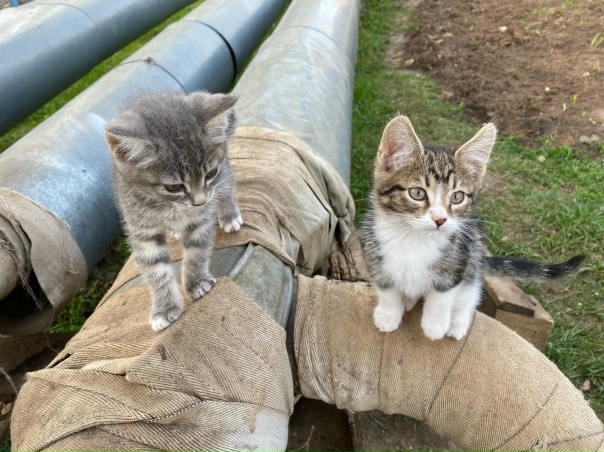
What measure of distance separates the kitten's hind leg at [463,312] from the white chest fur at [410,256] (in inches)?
6.3

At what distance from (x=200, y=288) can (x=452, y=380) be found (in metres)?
1.09

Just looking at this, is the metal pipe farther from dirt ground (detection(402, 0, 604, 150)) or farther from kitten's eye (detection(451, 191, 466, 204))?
dirt ground (detection(402, 0, 604, 150))

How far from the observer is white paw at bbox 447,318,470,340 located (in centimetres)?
193

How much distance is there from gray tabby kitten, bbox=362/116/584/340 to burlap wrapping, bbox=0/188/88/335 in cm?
156

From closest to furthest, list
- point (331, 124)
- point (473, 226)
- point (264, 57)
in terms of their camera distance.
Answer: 1. point (473, 226)
2. point (331, 124)
3. point (264, 57)

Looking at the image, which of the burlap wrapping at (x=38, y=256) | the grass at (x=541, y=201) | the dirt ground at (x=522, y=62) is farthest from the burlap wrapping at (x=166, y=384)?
the dirt ground at (x=522, y=62)

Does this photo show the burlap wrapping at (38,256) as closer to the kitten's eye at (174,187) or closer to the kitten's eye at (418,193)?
the kitten's eye at (174,187)

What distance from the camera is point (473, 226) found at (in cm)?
206

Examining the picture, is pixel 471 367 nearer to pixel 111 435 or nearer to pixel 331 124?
pixel 111 435

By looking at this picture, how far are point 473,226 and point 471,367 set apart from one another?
61 centimetres

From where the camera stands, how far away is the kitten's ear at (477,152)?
1933 millimetres

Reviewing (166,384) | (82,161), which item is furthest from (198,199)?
(82,161)

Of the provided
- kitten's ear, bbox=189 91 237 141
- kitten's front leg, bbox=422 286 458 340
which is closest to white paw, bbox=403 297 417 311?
kitten's front leg, bbox=422 286 458 340

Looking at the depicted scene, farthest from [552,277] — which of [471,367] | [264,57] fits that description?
[264,57]
